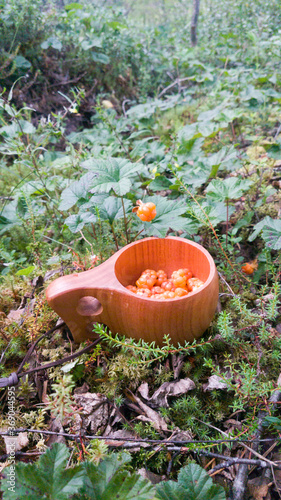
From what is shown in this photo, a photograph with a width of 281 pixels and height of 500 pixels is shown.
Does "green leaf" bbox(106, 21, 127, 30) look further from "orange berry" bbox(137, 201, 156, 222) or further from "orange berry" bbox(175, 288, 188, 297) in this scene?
"orange berry" bbox(175, 288, 188, 297)

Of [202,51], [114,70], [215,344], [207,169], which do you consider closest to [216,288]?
[215,344]

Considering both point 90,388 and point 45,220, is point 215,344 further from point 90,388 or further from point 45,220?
point 45,220

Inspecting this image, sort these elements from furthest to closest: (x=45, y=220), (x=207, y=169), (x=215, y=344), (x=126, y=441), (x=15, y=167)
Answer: (x=15, y=167) < (x=45, y=220) < (x=207, y=169) < (x=215, y=344) < (x=126, y=441)

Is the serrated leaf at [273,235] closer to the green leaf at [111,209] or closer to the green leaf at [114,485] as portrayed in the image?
the green leaf at [111,209]

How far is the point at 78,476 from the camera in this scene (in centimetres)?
88

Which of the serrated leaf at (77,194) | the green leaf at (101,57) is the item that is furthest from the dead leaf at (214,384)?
the green leaf at (101,57)

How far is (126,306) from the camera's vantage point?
124 centimetres

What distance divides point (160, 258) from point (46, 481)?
954 mm

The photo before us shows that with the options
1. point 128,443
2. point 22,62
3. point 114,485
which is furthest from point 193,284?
point 22,62

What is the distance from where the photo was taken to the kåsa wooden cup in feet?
3.92

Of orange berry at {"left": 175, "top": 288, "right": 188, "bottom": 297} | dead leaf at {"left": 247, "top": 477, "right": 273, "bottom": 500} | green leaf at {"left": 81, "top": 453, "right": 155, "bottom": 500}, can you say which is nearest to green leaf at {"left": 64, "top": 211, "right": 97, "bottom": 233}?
orange berry at {"left": 175, "top": 288, "right": 188, "bottom": 297}

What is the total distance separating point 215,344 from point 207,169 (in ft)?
3.43

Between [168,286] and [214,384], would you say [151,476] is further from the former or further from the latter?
[168,286]

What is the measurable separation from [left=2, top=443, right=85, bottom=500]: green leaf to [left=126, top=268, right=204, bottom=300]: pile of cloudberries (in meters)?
0.64
